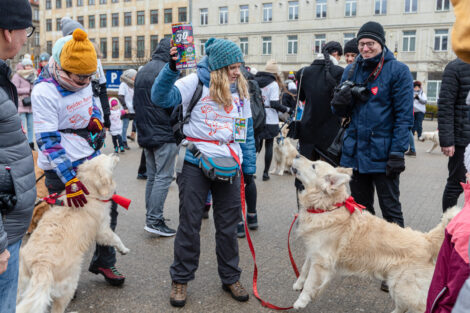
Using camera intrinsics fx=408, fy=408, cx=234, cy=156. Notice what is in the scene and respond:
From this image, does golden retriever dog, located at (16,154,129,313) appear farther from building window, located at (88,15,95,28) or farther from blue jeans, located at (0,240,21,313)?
building window, located at (88,15,95,28)

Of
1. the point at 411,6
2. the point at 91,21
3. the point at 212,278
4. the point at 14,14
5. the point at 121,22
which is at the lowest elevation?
the point at 212,278

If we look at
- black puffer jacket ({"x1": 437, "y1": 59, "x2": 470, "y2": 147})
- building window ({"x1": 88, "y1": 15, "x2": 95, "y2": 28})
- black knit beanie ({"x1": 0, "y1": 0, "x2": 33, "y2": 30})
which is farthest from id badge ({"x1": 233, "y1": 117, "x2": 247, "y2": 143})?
building window ({"x1": 88, "y1": 15, "x2": 95, "y2": 28})

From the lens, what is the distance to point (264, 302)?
360 cm

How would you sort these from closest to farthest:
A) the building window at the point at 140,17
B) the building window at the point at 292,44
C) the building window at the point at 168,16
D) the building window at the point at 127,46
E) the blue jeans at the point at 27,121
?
1. the blue jeans at the point at 27,121
2. the building window at the point at 292,44
3. the building window at the point at 168,16
4. the building window at the point at 140,17
5. the building window at the point at 127,46

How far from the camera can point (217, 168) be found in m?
3.51

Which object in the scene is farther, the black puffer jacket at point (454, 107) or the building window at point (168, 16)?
the building window at point (168, 16)

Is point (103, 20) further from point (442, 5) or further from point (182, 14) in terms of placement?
point (442, 5)

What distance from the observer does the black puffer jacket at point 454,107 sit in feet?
15.1

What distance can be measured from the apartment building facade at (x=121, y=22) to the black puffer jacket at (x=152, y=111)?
52.6 metres

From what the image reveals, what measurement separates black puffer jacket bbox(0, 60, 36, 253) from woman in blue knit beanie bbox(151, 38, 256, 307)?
1557 millimetres

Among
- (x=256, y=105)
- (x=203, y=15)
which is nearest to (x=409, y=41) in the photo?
(x=203, y=15)

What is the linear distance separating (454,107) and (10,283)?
4.74 meters

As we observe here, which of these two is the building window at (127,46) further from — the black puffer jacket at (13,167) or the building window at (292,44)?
the black puffer jacket at (13,167)

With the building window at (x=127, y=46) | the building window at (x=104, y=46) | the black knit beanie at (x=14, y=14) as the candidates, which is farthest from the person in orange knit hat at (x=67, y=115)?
the building window at (x=104, y=46)
